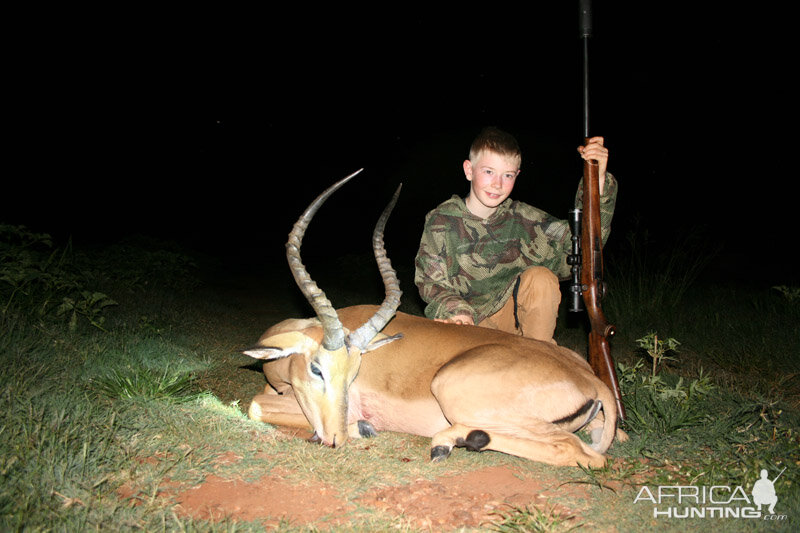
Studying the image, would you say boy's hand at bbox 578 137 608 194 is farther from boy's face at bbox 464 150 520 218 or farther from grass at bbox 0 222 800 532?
grass at bbox 0 222 800 532

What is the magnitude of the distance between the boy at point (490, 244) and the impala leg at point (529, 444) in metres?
1.54

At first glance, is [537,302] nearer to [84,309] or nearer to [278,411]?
[278,411]

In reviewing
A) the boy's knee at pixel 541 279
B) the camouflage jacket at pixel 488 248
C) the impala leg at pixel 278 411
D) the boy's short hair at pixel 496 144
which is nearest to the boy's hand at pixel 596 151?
the boy's short hair at pixel 496 144

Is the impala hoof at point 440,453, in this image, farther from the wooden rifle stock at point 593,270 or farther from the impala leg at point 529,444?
the wooden rifle stock at point 593,270

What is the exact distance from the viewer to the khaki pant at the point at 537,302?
Result: 4477 millimetres

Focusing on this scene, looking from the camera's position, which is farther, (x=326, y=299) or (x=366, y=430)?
(x=366, y=430)

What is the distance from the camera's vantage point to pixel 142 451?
2996 mm

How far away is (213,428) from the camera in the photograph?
346cm

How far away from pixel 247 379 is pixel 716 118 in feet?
78.8

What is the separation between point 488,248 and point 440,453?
7.61 feet

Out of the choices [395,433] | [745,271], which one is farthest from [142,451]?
[745,271]

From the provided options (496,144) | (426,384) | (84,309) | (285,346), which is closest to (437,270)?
(496,144)

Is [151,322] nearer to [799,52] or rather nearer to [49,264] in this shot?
[49,264]

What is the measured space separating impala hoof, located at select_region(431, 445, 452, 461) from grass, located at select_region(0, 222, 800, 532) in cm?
6
